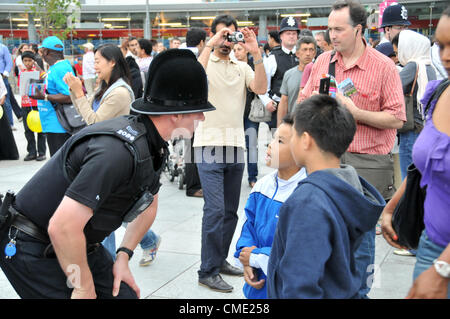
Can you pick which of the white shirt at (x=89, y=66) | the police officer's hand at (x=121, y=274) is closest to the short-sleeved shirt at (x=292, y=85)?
the police officer's hand at (x=121, y=274)

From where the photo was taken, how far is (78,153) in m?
2.20

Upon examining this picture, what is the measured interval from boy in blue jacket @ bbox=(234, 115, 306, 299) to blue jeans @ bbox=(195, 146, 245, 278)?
1.29 metres

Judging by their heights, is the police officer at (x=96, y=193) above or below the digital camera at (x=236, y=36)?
below

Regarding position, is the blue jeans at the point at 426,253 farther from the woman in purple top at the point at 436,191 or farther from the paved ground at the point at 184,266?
the paved ground at the point at 184,266

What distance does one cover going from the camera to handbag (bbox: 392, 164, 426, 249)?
2.43m

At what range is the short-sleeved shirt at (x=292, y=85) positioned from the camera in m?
6.44

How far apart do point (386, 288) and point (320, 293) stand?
102 inches

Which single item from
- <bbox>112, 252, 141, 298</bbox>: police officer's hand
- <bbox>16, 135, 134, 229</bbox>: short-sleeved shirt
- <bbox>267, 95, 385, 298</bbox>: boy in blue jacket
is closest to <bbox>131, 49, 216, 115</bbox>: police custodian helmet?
<bbox>16, 135, 134, 229</bbox>: short-sleeved shirt

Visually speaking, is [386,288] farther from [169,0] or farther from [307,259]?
[169,0]

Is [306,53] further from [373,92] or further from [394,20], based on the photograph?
[373,92]

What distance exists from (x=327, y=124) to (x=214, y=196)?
2.24 m

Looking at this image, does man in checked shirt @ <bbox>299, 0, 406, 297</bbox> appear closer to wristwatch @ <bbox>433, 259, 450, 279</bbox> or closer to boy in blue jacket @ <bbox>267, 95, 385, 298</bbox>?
boy in blue jacket @ <bbox>267, 95, 385, 298</bbox>

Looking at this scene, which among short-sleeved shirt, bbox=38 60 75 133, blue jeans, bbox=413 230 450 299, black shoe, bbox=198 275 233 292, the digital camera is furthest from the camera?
short-sleeved shirt, bbox=38 60 75 133

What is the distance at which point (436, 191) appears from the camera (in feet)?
7.09
